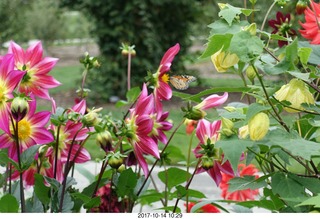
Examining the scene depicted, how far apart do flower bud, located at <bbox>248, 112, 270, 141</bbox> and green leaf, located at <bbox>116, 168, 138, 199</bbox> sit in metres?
0.20

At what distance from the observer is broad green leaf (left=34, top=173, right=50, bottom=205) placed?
0.85 m

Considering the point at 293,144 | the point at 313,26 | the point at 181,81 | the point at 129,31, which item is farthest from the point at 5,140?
the point at 129,31

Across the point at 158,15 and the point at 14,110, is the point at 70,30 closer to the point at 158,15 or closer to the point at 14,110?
the point at 158,15

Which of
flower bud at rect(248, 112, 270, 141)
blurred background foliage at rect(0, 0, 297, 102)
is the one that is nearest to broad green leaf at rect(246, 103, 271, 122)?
flower bud at rect(248, 112, 270, 141)

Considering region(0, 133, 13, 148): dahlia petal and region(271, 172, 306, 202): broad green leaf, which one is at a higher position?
region(0, 133, 13, 148): dahlia petal

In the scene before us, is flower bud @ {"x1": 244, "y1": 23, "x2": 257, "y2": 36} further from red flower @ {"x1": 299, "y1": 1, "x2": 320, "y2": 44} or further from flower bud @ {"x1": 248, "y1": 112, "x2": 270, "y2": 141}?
red flower @ {"x1": 299, "y1": 1, "x2": 320, "y2": 44}

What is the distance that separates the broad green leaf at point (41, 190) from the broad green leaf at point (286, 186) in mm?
271

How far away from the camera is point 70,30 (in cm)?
2002

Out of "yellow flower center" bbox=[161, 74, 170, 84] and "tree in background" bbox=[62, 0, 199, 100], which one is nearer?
Result: "yellow flower center" bbox=[161, 74, 170, 84]

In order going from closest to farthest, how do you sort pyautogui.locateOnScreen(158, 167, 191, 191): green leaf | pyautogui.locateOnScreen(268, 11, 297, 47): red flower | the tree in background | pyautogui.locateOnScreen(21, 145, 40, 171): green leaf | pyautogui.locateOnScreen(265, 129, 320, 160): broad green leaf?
1. pyautogui.locateOnScreen(265, 129, 320, 160): broad green leaf
2. pyautogui.locateOnScreen(21, 145, 40, 171): green leaf
3. pyautogui.locateOnScreen(158, 167, 191, 191): green leaf
4. pyautogui.locateOnScreen(268, 11, 297, 47): red flower
5. the tree in background

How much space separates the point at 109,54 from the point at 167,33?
2.87ft

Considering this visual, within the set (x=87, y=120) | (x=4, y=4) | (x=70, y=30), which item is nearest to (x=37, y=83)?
(x=87, y=120)

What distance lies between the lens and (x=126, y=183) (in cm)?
88

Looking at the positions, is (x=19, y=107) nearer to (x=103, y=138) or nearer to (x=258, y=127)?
(x=103, y=138)
